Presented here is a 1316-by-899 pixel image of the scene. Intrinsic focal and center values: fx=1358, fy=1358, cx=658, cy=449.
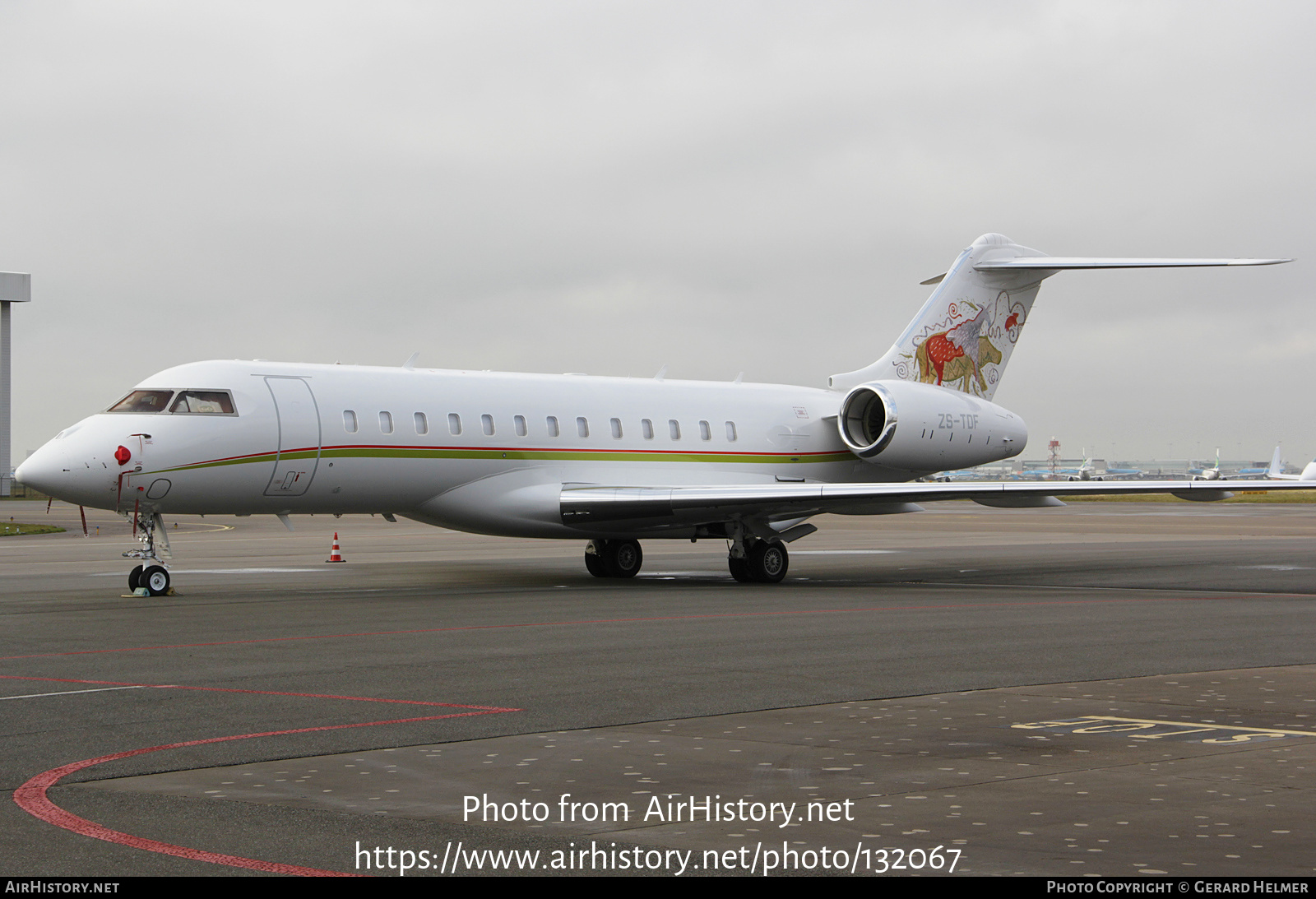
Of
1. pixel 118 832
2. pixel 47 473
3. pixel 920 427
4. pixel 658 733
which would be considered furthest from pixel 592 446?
pixel 118 832

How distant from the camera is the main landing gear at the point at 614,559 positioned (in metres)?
24.6

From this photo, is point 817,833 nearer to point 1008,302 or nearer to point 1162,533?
point 1008,302

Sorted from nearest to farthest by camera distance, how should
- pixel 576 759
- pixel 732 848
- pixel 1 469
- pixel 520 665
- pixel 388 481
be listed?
pixel 732 848 → pixel 576 759 → pixel 520 665 → pixel 388 481 → pixel 1 469

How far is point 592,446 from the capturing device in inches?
918

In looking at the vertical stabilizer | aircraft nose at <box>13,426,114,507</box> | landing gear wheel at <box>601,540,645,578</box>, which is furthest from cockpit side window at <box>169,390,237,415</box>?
the vertical stabilizer

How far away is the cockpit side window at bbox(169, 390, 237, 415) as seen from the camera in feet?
64.3

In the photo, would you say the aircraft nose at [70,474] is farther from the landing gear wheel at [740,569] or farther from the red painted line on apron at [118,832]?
the red painted line on apron at [118,832]

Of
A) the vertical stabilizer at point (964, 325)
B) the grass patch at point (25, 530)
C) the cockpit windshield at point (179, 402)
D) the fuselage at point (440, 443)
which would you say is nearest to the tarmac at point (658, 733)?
the fuselage at point (440, 443)

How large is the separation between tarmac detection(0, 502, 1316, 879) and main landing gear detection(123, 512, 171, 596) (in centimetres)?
29

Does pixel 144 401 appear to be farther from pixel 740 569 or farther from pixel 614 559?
pixel 740 569

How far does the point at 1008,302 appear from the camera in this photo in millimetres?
28359

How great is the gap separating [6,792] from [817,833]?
161 inches

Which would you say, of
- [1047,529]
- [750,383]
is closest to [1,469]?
[1047,529]

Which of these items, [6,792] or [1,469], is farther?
[1,469]
